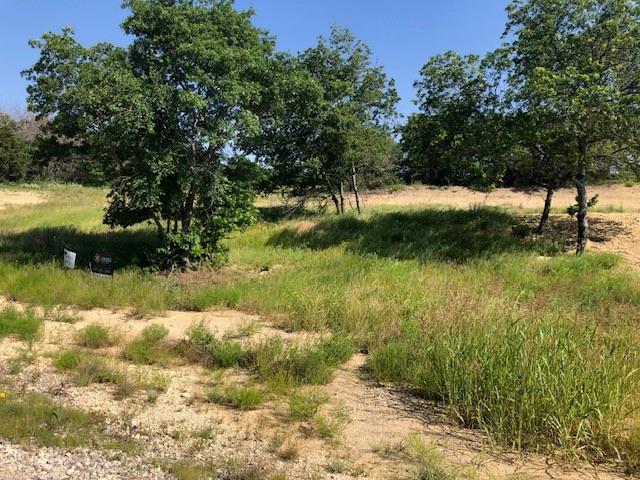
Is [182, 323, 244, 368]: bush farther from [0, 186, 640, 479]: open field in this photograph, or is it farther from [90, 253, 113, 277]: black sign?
[90, 253, 113, 277]: black sign

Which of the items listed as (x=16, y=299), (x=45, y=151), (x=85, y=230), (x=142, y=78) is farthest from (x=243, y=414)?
(x=85, y=230)

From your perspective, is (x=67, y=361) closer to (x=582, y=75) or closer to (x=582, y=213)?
(x=582, y=75)

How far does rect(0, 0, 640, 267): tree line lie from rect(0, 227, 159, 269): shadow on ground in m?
1.20

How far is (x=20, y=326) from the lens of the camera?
27.5 ft

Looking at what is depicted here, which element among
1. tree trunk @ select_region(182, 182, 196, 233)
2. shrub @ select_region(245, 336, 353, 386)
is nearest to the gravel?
shrub @ select_region(245, 336, 353, 386)

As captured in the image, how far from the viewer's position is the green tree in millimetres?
12383

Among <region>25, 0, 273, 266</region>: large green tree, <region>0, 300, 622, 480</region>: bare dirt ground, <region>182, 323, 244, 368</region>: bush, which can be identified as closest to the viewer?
<region>0, 300, 622, 480</region>: bare dirt ground

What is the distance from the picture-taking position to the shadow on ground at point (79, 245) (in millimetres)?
13492

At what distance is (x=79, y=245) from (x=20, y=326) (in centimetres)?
732

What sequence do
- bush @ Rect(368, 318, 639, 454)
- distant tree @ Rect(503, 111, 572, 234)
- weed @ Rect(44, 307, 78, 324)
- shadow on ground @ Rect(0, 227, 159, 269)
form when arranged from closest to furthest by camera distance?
1. bush @ Rect(368, 318, 639, 454)
2. weed @ Rect(44, 307, 78, 324)
3. distant tree @ Rect(503, 111, 572, 234)
4. shadow on ground @ Rect(0, 227, 159, 269)

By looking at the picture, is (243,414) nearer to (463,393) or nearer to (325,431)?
(325,431)

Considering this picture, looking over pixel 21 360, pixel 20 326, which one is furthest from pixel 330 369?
pixel 20 326

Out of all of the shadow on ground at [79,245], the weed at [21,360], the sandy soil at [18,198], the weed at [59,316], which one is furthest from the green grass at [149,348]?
the sandy soil at [18,198]

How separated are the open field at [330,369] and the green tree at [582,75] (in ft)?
10.1
